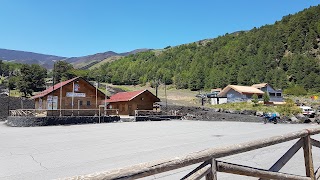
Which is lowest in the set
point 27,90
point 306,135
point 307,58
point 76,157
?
point 76,157

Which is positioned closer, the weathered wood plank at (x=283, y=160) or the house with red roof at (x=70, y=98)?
the weathered wood plank at (x=283, y=160)

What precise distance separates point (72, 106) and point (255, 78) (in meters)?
104

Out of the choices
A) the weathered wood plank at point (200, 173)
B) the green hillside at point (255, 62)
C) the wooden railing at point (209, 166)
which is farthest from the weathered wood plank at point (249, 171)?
the green hillside at point (255, 62)

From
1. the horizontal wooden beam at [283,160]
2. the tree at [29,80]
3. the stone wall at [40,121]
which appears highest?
the tree at [29,80]

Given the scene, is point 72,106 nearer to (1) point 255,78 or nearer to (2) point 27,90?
(2) point 27,90

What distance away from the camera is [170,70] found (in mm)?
171250

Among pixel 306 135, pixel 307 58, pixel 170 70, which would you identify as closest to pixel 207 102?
pixel 307 58

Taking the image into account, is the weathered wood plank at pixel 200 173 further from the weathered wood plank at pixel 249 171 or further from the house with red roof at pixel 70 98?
the house with red roof at pixel 70 98

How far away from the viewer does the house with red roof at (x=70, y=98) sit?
35781 mm

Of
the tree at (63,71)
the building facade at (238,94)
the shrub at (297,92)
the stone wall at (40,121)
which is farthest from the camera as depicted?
the tree at (63,71)

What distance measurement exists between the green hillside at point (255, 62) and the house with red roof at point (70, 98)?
8896cm

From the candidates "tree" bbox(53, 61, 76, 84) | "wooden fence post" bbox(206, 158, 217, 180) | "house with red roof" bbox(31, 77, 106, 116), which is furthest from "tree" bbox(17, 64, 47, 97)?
"wooden fence post" bbox(206, 158, 217, 180)

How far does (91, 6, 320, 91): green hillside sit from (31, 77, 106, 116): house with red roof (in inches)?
3502

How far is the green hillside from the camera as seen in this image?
11775cm
